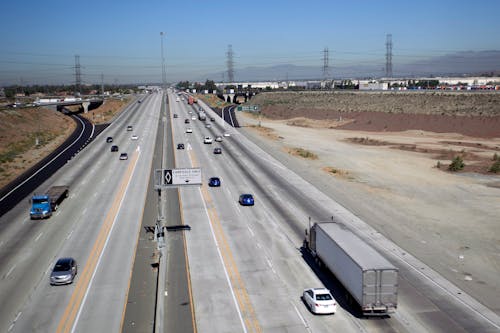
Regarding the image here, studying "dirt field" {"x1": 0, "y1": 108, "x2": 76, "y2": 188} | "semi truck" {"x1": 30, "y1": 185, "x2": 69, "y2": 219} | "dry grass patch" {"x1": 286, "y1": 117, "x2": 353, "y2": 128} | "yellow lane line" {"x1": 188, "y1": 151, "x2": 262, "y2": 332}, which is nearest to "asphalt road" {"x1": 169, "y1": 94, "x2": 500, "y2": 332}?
"yellow lane line" {"x1": 188, "y1": 151, "x2": 262, "y2": 332}

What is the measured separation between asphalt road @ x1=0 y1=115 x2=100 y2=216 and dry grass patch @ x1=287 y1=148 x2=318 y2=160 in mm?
34861

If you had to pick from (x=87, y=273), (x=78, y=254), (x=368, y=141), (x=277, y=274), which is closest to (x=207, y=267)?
(x=277, y=274)

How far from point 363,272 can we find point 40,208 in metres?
29.3

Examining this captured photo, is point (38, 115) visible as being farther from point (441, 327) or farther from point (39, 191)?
point (441, 327)

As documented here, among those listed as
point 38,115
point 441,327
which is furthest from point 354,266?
point 38,115

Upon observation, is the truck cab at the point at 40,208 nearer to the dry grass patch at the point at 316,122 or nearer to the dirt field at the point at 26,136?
the dirt field at the point at 26,136

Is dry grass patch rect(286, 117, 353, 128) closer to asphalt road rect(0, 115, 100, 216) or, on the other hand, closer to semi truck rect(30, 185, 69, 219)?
asphalt road rect(0, 115, 100, 216)

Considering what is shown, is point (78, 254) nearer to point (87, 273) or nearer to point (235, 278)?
point (87, 273)

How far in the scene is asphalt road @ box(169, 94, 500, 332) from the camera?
22.5 m

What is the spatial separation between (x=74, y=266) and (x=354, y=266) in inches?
650

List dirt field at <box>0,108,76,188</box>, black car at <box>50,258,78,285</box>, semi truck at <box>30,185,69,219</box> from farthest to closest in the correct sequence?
dirt field at <box>0,108,76,188</box> < semi truck at <box>30,185,69,219</box> < black car at <box>50,258,78,285</box>

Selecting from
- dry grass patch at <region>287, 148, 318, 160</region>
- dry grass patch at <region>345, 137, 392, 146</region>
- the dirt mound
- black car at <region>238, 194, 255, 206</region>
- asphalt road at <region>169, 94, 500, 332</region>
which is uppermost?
the dirt mound

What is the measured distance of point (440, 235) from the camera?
121 ft

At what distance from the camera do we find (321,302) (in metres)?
23.0
